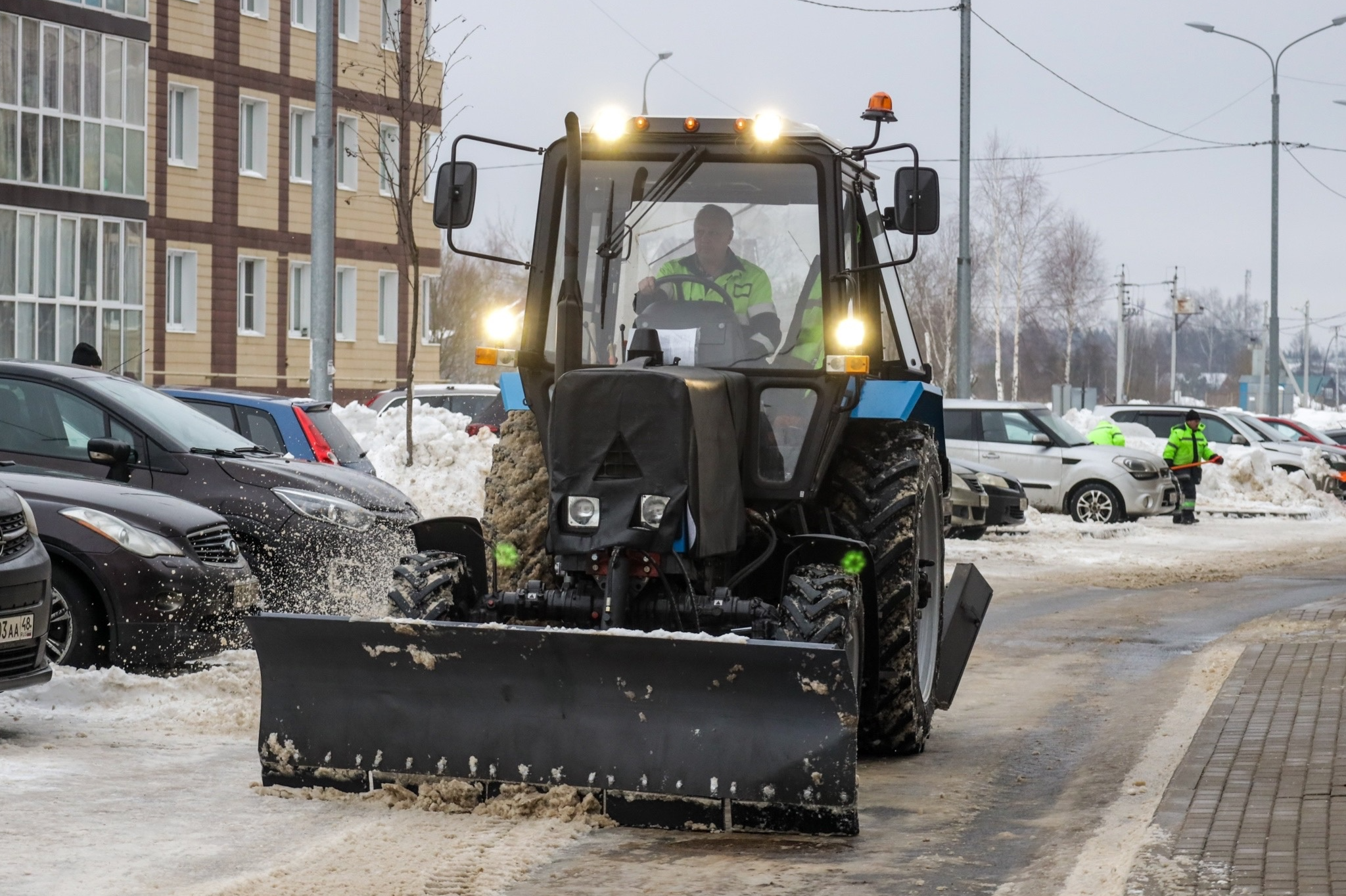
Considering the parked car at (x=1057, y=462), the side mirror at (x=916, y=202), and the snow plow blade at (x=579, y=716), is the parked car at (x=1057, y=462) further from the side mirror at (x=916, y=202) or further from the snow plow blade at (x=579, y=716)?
the snow plow blade at (x=579, y=716)

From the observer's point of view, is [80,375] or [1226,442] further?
[1226,442]

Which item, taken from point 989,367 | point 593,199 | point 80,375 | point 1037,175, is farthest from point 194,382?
point 989,367

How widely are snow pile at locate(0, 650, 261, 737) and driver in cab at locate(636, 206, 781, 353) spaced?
2599mm

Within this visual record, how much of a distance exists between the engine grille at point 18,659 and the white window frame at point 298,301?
32.6 meters

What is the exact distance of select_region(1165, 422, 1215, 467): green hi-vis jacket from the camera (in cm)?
2492

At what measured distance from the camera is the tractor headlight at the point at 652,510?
589 centimetres

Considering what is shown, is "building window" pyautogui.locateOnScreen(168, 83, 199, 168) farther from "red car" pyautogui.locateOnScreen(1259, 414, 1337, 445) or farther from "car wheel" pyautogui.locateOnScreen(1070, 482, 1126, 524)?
"red car" pyautogui.locateOnScreen(1259, 414, 1337, 445)

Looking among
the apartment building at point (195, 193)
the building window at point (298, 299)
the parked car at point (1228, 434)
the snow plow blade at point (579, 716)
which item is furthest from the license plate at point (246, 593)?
the building window at point (298, 299)

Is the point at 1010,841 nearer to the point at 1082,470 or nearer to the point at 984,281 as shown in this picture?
the point at 1082,470

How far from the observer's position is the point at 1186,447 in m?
25.0

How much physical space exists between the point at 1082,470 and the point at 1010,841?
716 inches

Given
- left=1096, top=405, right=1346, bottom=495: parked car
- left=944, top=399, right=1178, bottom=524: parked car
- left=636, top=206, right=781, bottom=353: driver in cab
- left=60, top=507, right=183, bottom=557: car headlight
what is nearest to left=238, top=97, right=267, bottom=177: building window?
left=1096, top=405, right=1346, bottom=495: parked car

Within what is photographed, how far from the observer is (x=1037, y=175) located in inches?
2692

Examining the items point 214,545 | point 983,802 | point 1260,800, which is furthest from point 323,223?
point 1260,800
